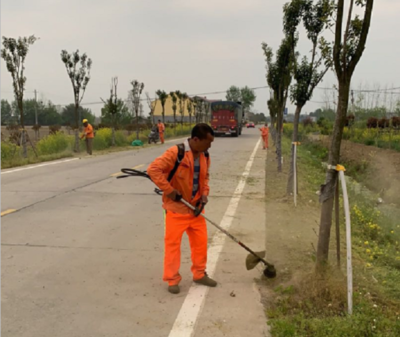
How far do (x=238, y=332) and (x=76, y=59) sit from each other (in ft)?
60.5

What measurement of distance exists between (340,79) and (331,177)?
901 millimetres

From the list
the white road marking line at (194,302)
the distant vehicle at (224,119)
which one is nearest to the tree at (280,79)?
the white road marking line at (194,302)

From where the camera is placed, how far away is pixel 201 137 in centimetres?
396

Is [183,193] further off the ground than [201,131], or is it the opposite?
[201,131]

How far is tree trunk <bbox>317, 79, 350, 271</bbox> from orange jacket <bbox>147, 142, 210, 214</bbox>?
1.15m

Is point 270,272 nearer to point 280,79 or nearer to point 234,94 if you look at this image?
point 280,79

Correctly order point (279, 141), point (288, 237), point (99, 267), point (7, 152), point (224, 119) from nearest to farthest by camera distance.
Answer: point (99, 267)
point (288, 237)
point (279, 141)
point (7, 152)
point (224, 119)

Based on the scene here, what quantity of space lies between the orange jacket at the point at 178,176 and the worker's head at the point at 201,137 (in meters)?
0.10

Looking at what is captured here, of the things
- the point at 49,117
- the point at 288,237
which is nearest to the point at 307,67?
the point at 288,237

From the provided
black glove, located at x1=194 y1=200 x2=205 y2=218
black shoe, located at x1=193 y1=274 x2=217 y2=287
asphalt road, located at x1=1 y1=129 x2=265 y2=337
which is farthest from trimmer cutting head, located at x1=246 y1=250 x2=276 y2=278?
black glove, located at x1=194 y1=200 x2=205 y2=218

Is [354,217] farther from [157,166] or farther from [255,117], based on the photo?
[255,117]

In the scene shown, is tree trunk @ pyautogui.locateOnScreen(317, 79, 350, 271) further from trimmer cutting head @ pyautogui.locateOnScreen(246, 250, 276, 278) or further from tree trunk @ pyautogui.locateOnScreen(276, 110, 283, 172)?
tree trunk @ pyautogui.locateOnScreen(276, 110, 283, 172)

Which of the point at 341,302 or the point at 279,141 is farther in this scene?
the point at 279,141

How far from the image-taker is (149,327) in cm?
338
